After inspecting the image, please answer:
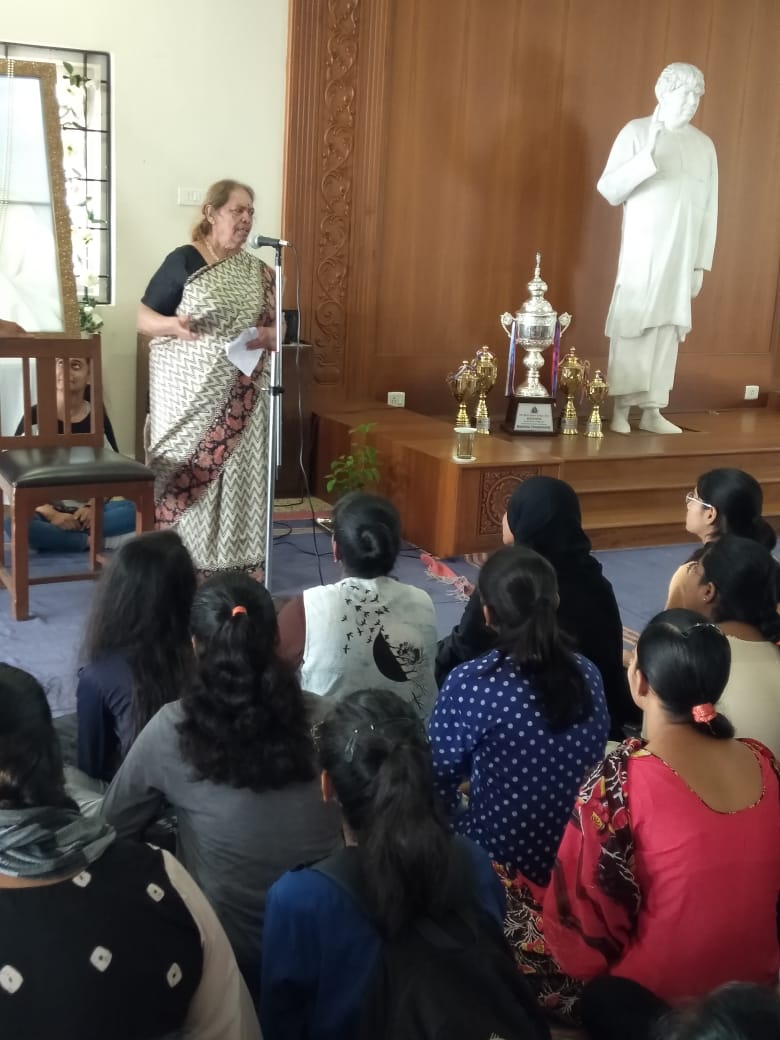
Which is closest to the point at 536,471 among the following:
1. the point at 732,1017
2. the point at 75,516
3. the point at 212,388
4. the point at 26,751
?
Answer: the point at 212,388

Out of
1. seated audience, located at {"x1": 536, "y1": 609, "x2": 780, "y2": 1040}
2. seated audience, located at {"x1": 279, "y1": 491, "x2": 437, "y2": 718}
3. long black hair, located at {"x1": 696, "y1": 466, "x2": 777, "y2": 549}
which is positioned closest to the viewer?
seated audience, located at {"x1": 536, "y1": 609, "x2": 780, "y2": 1040}

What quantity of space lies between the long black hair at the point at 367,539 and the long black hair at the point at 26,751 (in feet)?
3.64

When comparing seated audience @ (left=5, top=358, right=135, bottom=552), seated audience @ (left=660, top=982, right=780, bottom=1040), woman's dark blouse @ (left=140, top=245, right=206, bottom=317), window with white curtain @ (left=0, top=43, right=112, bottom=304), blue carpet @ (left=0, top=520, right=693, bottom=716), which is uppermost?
window with white curtain @ (left=0, top=43, right=112, bottom=304)

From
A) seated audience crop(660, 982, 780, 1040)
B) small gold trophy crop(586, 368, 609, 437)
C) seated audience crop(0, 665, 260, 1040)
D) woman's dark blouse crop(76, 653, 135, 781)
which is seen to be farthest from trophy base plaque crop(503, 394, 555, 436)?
seated audience crop(660, 982, 780, 1040)

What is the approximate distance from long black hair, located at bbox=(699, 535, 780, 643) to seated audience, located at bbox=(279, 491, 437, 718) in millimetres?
580

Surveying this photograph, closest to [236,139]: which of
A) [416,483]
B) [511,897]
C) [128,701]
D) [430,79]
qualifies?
[430,79]

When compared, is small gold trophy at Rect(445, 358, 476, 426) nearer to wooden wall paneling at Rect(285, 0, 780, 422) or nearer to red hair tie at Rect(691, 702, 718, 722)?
wooden wall paneling at Rect(285, 0, 780, 422)

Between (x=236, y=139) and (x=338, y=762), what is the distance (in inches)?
171

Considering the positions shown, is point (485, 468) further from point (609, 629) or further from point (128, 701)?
point (128, 701)

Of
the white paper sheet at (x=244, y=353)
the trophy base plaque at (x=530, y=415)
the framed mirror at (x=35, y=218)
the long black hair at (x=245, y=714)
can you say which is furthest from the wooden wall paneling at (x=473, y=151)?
the long black hair at (x=245, y=714)

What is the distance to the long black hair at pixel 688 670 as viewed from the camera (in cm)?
156

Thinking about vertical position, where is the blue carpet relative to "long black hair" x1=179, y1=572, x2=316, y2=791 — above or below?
below

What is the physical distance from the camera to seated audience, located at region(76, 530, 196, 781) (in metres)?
1.92

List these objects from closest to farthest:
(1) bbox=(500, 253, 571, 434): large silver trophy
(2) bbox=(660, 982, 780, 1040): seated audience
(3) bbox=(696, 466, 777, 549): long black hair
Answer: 1. (2) bbox=(660, 982, 780, 1040): seated audience
2. (3) bbox=(696, 466, 777, 549): long black hair
3. (1) bbox=(500, 253, 571, 434): large silver trophy
